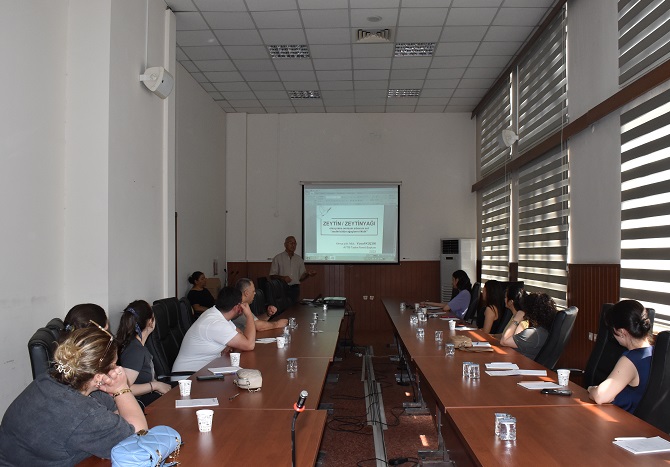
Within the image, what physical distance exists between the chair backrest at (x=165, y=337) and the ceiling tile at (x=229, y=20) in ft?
10.8

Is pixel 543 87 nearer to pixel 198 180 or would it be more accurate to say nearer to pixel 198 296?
pixel 198 180

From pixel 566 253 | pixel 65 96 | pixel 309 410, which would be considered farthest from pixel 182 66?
pixel 309 410

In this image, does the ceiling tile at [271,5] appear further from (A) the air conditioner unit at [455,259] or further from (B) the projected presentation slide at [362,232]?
(A) the air conditioner unit at [455,259]

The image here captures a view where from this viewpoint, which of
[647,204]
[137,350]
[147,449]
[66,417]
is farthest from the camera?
[647,204]

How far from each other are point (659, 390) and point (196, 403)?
2050mm

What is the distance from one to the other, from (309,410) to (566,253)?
462cm

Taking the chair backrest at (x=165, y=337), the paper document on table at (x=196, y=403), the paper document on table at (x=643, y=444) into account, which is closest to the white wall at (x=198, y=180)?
the chair backrest at (x=165, y=337)

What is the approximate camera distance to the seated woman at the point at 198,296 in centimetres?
823

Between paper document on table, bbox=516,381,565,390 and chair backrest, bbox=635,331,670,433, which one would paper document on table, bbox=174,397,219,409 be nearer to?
paper document on table, bbox=516,381,565,390

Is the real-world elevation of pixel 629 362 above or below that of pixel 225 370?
above

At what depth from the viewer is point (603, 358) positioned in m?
3.62

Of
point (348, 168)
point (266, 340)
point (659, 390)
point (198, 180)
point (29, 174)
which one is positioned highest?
point (348, 168)

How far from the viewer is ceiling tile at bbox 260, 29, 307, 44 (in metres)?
7.09

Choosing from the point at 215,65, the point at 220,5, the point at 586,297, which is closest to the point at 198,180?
the point at 215,65
